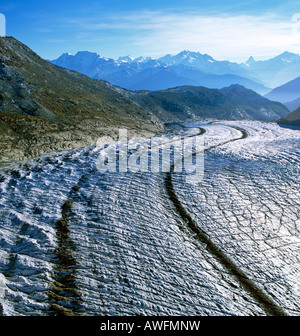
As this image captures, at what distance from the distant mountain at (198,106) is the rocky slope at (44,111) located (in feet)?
39.0

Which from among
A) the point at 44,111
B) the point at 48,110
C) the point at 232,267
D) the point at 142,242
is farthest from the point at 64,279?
the point at 48,110

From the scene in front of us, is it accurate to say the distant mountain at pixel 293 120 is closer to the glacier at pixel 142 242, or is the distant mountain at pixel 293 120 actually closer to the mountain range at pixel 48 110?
the mountain range at pixel 48 110

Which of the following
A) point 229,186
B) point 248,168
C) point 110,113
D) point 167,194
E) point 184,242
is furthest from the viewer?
point 110,113

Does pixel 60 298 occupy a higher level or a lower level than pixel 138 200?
lower

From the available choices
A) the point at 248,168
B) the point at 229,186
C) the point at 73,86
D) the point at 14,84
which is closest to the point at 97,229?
the point at 229,186

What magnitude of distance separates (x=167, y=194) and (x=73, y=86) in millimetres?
19191

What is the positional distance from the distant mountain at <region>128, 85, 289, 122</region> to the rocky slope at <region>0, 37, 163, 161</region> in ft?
39.0

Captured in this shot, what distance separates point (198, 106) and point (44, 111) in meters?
34.0

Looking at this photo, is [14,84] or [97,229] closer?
[97,229]

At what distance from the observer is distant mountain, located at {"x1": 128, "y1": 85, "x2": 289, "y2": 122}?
37.0 meters

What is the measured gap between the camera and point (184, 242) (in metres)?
5.31

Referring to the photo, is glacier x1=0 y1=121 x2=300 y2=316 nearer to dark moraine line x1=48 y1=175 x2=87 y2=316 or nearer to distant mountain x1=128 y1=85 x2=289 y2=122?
dark moraine line x1=48 y1=175 x2=87 y2=316

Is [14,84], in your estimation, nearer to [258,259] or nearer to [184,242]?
[184,242]
